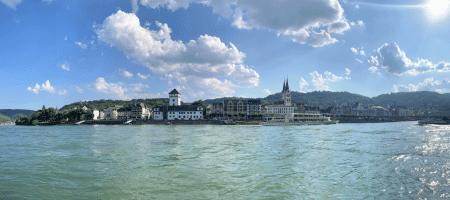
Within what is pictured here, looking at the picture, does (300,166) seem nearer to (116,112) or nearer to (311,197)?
(311,197)

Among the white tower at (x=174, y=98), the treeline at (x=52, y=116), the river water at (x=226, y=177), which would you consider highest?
the white tower at (x=174, y=98)

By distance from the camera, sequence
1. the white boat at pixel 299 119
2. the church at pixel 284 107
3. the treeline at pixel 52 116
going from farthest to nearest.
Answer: the church at pixel 284 107 < the treeline at pixel 52 116 < the white boat at pixel 299 119

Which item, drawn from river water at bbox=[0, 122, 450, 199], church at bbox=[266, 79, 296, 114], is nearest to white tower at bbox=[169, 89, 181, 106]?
church at bbox=[266, 79, 296, 114]

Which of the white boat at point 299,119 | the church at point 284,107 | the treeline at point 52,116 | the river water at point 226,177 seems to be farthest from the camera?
the church at point 284,107

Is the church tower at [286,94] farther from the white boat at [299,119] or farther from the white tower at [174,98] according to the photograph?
the white tower at [174,98]

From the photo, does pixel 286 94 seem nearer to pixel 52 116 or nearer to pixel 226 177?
pixel 52 116

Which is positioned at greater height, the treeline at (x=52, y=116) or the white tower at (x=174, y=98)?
the white tower at (x=174, y=98)

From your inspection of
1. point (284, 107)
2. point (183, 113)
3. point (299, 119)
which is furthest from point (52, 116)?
point (284, 107)

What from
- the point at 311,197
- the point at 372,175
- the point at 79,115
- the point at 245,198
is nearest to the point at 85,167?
the point at 245,198

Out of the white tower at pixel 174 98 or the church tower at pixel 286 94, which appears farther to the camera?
the church tower at pixel 286 94

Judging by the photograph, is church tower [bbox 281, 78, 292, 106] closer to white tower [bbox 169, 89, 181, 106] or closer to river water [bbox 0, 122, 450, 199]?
white tower [bbox 169, 89, 181, 106]

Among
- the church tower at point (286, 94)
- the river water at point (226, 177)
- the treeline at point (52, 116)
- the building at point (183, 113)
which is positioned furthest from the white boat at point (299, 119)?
the river water at point (226, 177)

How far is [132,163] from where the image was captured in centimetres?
1711

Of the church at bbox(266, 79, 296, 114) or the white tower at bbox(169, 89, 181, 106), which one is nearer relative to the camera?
the white tower at bbox(169, 89, 181, 106)
